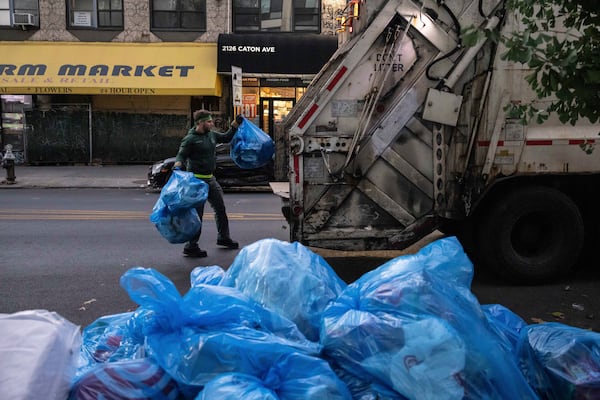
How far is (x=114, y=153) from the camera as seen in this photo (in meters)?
20.1

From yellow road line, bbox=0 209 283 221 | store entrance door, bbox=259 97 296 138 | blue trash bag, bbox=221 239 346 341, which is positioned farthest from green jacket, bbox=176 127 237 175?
store entrance door, bbox=259 97 296 138

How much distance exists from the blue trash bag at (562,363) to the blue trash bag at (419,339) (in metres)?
0.17

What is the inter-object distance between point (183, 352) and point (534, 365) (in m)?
1.66

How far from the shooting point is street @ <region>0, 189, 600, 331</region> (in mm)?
4949

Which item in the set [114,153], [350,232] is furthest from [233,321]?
[114,153]

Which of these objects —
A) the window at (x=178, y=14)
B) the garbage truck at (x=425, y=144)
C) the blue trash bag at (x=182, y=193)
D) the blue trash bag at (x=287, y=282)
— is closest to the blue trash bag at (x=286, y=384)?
the blue trash bag at (x=287, y=282)

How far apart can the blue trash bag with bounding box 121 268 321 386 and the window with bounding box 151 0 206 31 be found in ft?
62.5

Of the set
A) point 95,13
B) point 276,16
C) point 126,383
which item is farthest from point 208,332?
point 95,13

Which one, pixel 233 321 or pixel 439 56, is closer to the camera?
pixel 233 321

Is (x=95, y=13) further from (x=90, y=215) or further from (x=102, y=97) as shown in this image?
(x=90, y=215)

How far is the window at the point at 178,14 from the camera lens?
66.4ft

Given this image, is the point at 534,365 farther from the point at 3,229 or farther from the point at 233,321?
the point at 3,229

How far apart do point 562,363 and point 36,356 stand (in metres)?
2.28

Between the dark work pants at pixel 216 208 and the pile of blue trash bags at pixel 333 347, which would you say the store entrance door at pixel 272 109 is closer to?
the dark work pants at pixel 216 208
